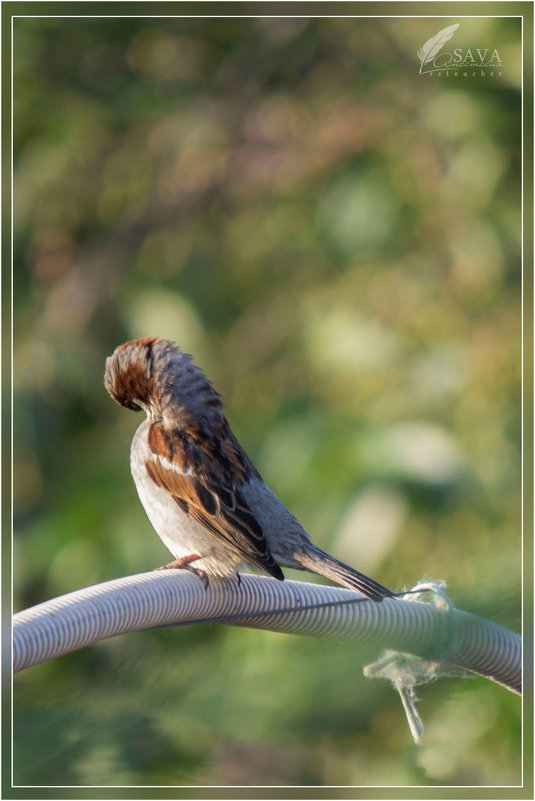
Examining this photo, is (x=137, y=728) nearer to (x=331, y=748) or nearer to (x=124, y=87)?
(x=331, y=748)

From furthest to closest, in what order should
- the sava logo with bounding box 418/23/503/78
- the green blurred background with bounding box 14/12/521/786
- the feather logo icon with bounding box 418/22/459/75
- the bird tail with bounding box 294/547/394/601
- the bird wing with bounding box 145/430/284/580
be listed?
the green blurred background with bounding box 14/12/521/786, the feather logo icon with bounding box 418/22/459/75, the sava logo with bounding box 418/23/503/78, the bird wing with bounding box 145/430/284/580, the bird tail with bounding box 294/547/394/601

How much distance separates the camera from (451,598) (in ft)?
3.23

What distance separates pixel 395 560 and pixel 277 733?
3.60 meters

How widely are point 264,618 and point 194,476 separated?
82 centimetres

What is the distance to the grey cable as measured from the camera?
960 millimetres

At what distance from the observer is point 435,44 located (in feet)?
14.3

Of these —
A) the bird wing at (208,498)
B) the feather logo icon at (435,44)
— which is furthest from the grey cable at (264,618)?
the feather logo icon at (435,44)

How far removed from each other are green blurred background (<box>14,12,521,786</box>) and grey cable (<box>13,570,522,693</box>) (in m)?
1.70

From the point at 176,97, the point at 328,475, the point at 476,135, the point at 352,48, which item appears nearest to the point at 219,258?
the point at 176,97

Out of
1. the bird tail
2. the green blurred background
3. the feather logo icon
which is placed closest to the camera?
the bird tail

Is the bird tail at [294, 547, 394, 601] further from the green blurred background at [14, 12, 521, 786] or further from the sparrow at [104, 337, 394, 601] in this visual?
the green blurred background at [14, 12, 521, 786]

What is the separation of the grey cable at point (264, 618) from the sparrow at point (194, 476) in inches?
14.7

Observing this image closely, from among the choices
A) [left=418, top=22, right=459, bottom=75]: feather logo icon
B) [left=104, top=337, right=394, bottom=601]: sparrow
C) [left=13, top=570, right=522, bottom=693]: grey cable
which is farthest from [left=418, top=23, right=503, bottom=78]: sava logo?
[left=13, top=570, right=522, bottom=693]: grey cable

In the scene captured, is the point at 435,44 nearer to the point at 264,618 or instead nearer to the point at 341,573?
the point at 341,573
